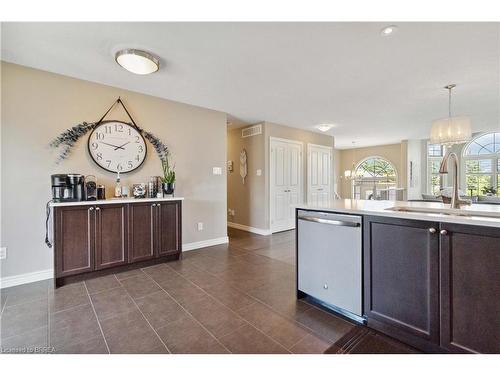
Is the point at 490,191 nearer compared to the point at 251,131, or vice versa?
the point at 251,131

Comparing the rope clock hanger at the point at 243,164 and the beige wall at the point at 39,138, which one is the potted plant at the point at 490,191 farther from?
the beige wall at the point at 39,138

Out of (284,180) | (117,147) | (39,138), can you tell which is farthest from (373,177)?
(39,138)

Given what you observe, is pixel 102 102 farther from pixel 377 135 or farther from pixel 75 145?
pixel 377 135

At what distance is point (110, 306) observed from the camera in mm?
2074

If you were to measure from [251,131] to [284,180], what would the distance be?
1315 millimetres

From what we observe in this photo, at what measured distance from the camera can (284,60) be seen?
2.43 m

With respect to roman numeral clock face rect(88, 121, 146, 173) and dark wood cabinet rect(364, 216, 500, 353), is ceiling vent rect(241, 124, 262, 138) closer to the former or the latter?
roman numeral clock face rect(88, 121, 146, 173)

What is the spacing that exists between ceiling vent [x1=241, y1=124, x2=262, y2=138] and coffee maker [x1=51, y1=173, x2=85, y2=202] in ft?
11.0

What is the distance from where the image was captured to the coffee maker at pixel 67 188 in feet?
8.31

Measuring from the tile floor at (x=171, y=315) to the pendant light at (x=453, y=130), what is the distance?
271cm

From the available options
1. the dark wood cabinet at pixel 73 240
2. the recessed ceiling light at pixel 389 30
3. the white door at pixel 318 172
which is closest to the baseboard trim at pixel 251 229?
the white door at pixel 318 172

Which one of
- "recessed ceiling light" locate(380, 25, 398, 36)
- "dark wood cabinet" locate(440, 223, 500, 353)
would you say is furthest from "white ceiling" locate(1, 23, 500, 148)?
"dark wood cabinet" locate(440, 223, 500, 353)

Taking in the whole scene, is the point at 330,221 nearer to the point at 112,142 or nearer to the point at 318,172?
the point at 112,142
